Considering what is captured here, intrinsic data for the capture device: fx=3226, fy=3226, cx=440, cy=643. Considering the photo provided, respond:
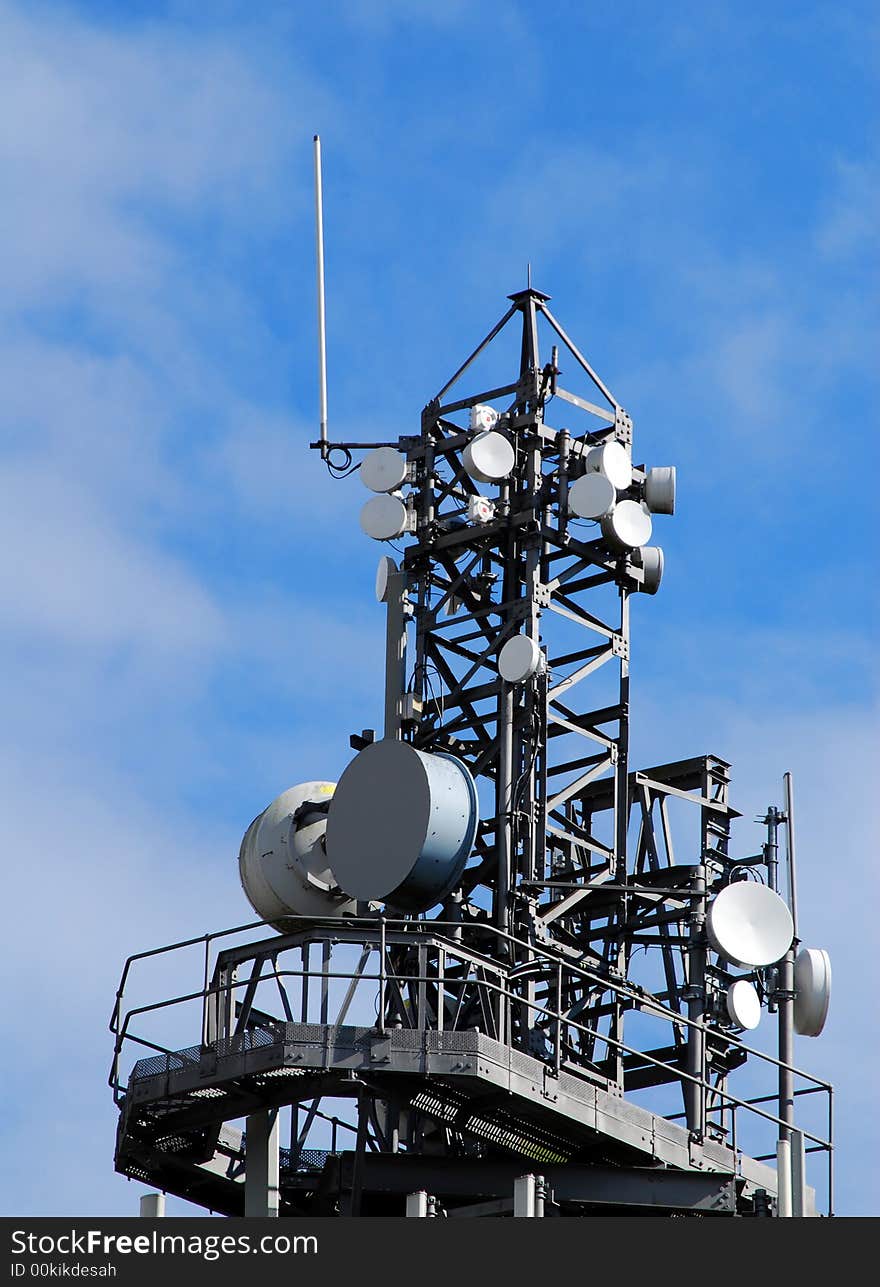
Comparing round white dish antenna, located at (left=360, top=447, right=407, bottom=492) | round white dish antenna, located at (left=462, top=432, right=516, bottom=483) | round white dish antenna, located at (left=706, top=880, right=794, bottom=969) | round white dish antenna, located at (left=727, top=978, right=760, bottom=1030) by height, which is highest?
round white dish antenna, located at (left=360, top=447, right=407, bottom=492)

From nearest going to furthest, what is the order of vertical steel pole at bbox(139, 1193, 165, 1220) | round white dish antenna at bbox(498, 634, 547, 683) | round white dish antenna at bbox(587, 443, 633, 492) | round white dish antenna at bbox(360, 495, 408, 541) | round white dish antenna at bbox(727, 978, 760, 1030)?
vertical steel pole at bbox(139, 1193, 165, 1220)
round white dish antenna at bbox(498, 634, 547, 683)
round white dish antenna at bbox(727, 978, 760, 1030)
round white dish antenna at bbox(587, 443, 633, 492)
round white dish antenna at bbox(360, 495, 408, 541)

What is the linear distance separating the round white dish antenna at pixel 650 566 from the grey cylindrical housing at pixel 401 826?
5.70 meters

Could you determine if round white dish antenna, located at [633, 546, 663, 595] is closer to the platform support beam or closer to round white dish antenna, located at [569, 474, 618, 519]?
round white dish antenna, located at [569, 474, 618, 519]

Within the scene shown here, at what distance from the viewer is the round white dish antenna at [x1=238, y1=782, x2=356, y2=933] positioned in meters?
45.4

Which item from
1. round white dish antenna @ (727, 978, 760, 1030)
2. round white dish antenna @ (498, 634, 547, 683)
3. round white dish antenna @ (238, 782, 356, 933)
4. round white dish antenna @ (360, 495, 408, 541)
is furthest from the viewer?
round white dish antenna @ (360, 495, 408, 541)

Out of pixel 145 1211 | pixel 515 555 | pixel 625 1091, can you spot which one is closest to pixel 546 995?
pixel 625 1091

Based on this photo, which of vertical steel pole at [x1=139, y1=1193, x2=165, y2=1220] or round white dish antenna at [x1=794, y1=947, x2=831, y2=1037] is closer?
vertical steel pole at [x1=139, y1=1193, x2=165, y2=1220]

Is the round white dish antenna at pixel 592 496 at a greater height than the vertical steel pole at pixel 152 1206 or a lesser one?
greater

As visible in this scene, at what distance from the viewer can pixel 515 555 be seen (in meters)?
48.0

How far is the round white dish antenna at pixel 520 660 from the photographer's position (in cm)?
4612

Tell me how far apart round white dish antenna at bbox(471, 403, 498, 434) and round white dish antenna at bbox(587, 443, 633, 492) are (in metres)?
1.58

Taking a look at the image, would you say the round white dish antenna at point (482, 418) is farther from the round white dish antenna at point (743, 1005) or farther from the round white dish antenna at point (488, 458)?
the round white dish antenna at point (743, 1005)

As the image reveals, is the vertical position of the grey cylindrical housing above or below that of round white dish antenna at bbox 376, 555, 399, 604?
below
